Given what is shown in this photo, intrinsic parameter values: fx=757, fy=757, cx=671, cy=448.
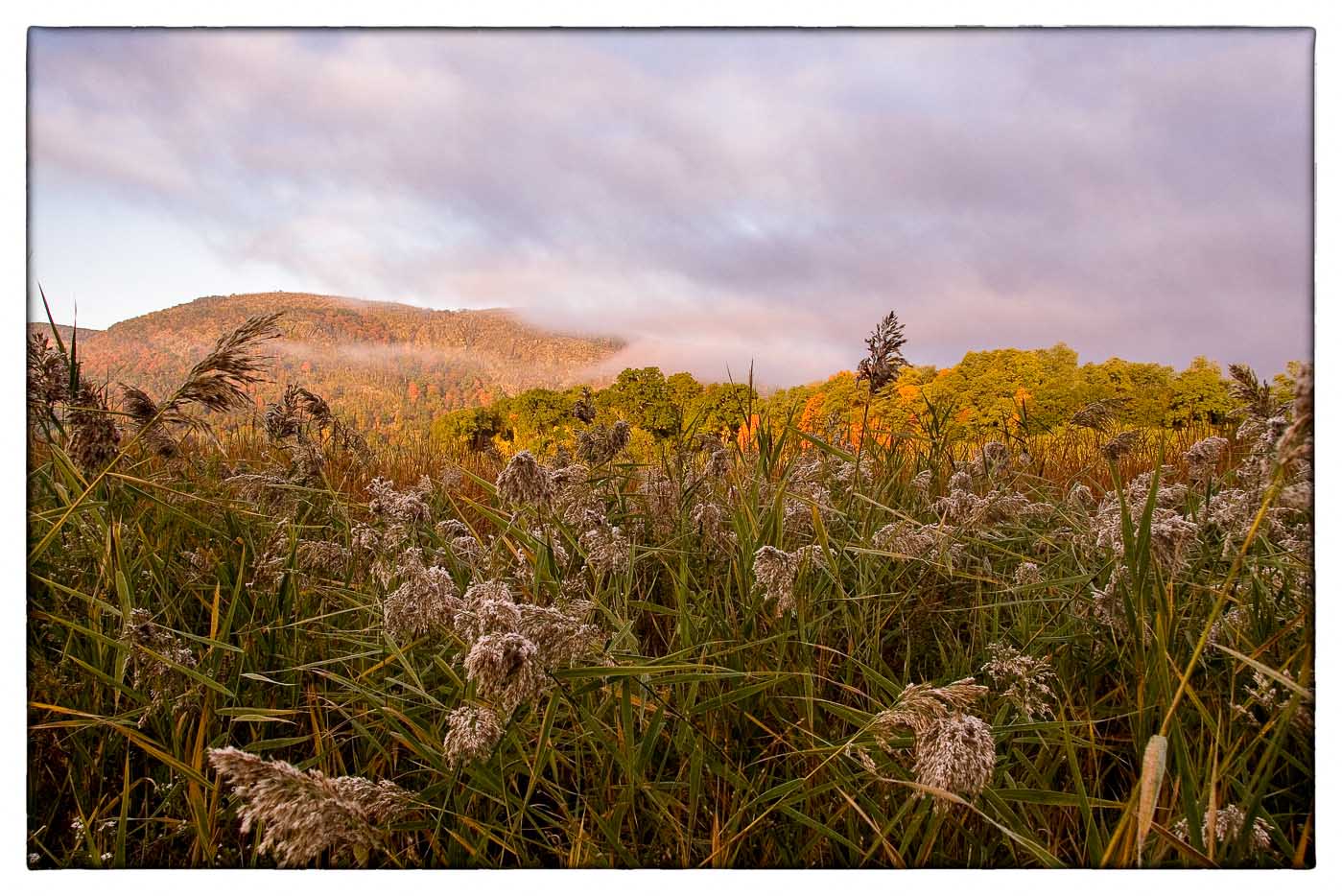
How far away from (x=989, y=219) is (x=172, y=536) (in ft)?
9.20

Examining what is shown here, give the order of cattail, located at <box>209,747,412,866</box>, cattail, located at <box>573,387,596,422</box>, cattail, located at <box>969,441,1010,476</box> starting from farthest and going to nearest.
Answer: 1. cattail, located at <box>573,387,596,422</box>
2. cattail, located at <box>969,441,1010,476</box>
3. cattail, located at <box>209,747,412,866</box>

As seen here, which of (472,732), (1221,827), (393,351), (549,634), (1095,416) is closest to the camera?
(549,634)

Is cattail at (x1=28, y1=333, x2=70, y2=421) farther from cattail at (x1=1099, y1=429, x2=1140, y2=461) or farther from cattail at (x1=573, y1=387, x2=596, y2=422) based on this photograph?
cattail at (x1=1099, y1=429, x2=1140, y2=461)

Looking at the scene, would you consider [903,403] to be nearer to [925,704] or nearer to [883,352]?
[883,352]

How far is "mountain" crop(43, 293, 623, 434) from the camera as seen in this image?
99.6 inches

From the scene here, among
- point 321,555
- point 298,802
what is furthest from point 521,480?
point 321,555

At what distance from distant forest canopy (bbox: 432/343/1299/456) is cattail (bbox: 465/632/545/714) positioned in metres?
1.64

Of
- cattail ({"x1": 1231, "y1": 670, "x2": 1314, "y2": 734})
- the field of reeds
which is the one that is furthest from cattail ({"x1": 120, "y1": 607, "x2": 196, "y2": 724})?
cattail ({"x1": 1231, "y1": 670, "x2": 1314, "y2": 734})

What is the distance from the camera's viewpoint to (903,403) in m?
3.10

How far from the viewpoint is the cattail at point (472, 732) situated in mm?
1222

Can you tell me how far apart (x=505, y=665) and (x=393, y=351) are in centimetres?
226

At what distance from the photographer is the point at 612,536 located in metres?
1.73

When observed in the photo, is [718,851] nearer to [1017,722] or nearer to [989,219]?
[1017,722]

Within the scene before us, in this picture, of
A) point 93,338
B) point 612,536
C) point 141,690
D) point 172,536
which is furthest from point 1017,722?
point 93,338
